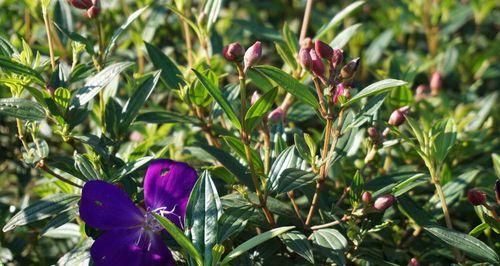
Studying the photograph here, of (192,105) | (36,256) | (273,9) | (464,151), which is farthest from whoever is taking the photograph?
(273,9)

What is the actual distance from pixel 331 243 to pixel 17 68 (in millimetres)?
719

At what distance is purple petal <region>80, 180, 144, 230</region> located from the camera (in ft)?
4.29

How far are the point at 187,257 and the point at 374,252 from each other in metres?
0.45

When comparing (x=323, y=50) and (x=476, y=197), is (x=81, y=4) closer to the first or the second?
(x=323, y=50)

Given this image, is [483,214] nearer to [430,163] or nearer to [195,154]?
[430,163]

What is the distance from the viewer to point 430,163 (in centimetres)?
152

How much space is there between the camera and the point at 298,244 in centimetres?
135

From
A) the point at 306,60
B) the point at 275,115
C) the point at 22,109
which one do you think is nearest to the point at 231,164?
the point at 275,115

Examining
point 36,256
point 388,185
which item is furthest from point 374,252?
point 36,256

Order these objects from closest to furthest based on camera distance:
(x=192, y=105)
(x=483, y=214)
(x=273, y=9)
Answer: (x=483, y=214)
(x=192, y=105)
(x=273, y=9)

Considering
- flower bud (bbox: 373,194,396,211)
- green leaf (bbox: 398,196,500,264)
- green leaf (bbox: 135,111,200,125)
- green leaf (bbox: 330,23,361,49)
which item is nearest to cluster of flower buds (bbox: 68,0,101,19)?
green leaf (bbox: 135,111,200,125)

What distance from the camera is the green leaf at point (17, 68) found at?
1397mm

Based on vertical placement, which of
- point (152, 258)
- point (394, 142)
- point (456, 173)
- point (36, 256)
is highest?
point (394, 142)

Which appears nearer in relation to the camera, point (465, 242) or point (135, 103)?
point (465, 242)
